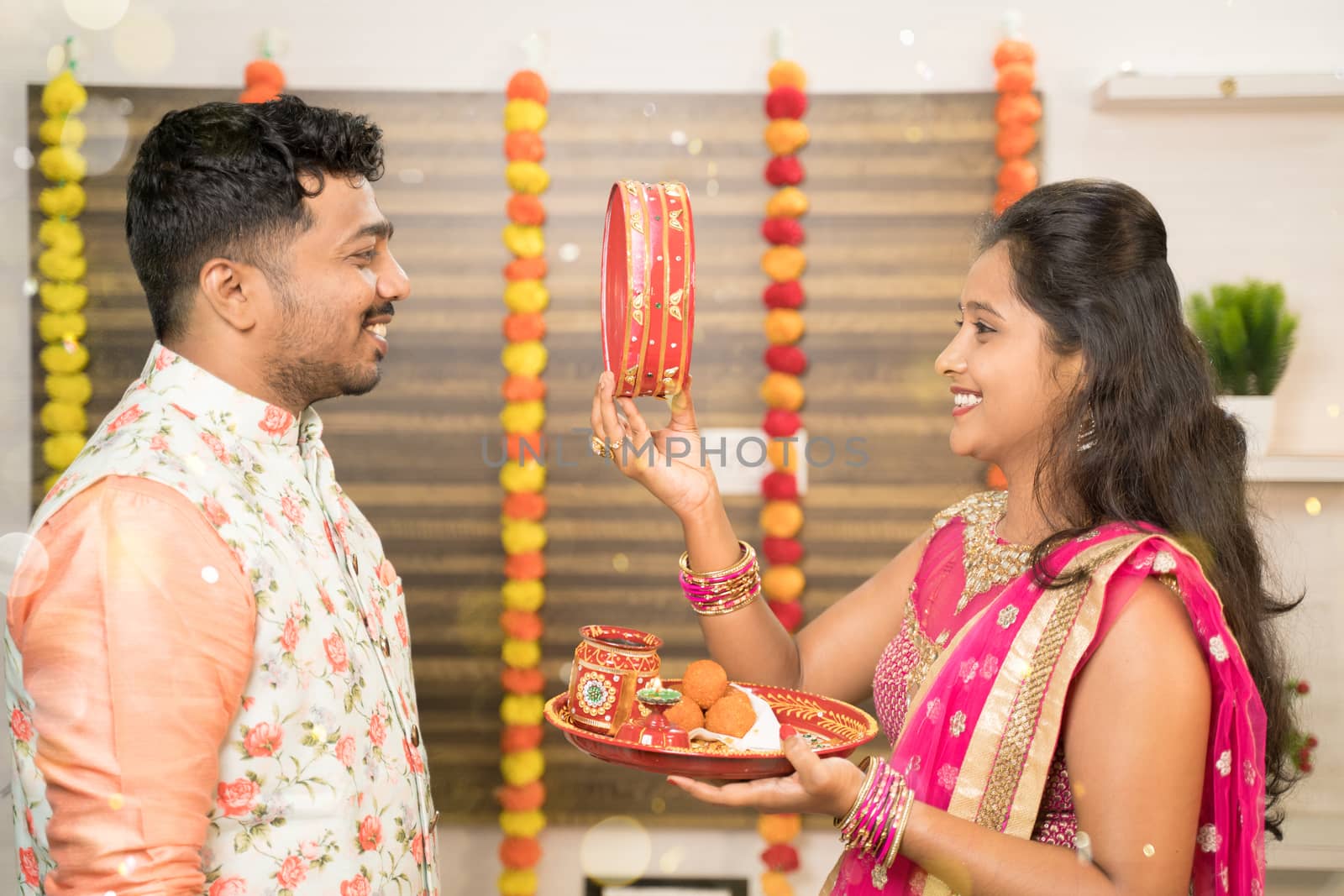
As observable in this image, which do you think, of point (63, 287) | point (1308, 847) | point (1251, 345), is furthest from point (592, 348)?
point (1308, 847)

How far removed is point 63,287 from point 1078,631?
2.44m

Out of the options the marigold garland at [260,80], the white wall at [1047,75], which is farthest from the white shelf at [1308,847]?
the marigold garland at [260,80]

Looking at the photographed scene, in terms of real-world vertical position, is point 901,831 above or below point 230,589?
below

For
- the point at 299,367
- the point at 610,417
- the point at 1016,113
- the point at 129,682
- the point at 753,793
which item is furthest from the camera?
the point at 1016,113

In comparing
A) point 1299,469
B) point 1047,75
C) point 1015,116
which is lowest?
point 1299,469

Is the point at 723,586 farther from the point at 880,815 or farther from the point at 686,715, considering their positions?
the point at 880,815

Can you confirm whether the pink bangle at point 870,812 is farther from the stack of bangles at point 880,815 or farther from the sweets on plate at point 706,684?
the sweets on plate at point 706,684

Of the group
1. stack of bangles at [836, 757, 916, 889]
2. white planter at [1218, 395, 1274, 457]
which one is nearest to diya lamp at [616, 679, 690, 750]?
stack of bangles at [836, 757, 916, 889]

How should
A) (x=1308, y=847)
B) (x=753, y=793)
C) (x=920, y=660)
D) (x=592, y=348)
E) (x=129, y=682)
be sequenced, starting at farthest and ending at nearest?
(x=592, y=348), (x=1308, y=847), (x=920, y=660), (x=753, y=793), (x=129, y=682)

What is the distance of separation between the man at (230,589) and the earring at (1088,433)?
0.91 m

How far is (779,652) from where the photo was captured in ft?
5.58

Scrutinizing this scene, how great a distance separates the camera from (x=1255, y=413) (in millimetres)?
2346

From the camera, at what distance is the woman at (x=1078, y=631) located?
116cm

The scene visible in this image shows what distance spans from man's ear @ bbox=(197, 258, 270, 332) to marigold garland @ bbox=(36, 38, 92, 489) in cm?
159
